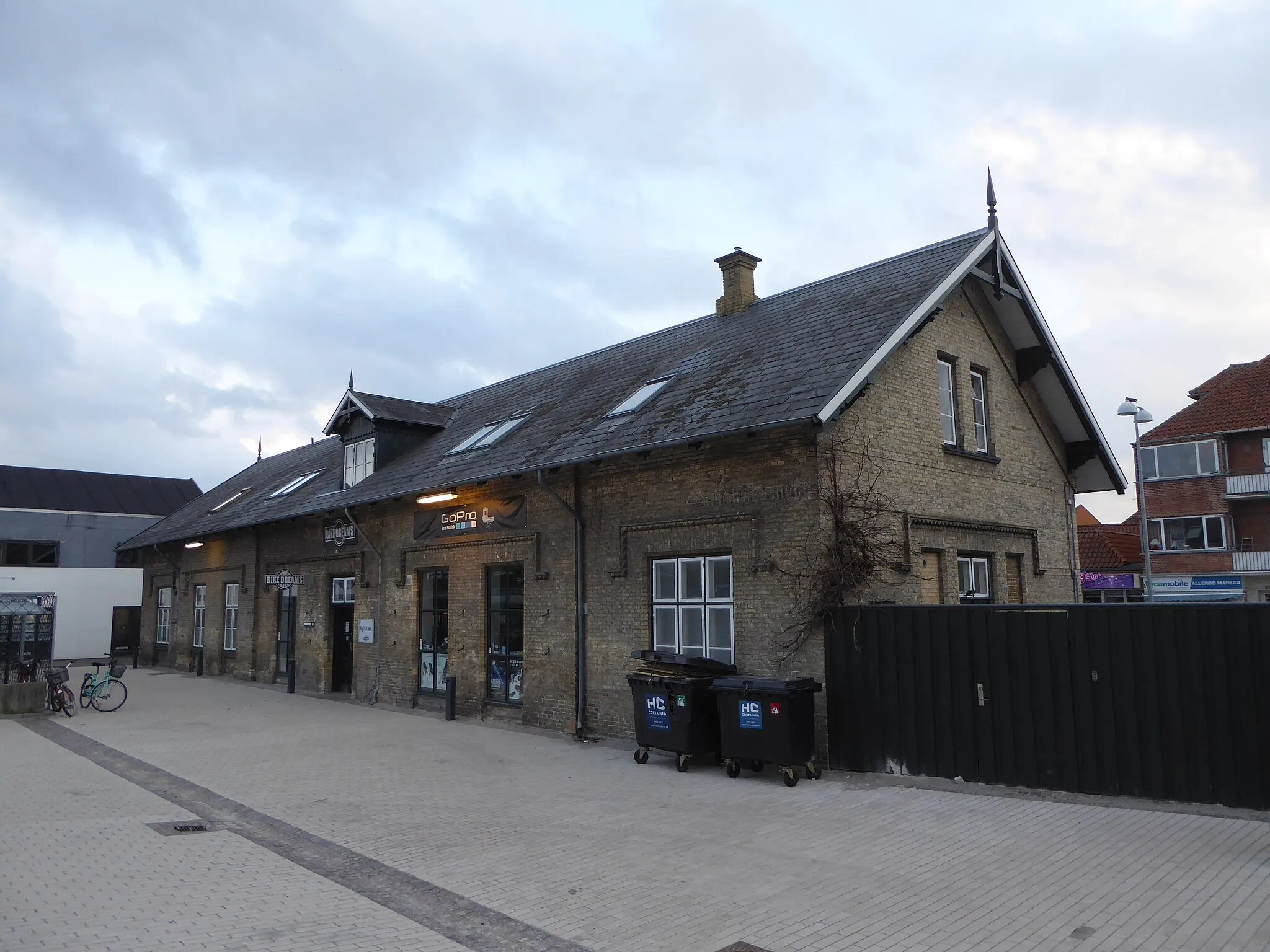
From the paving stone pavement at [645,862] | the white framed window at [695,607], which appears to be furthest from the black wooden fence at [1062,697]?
the white framed window at [695,607]

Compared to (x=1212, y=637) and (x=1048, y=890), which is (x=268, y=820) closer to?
(x=1048, y=890)

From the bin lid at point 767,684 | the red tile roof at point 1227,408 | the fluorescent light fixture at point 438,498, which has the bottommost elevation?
the bin lid at point 767,684

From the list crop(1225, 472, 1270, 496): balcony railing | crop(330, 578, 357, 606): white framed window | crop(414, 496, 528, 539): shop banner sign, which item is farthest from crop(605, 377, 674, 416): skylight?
crop(1225, 472, 1270, 496): balcony railing

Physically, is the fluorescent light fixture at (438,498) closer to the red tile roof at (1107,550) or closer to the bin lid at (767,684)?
the bin lid at (767,684)

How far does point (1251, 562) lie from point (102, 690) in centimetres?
4029

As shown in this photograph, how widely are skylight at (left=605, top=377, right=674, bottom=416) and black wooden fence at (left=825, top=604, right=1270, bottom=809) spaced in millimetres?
5227

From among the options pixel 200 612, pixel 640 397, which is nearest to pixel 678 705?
pixel 640 397

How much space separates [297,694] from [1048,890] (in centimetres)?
1750

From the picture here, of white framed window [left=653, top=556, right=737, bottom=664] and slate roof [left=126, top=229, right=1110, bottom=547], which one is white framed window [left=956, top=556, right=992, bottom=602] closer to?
white framed window [left=653, top=556, right=737, bottom=664]

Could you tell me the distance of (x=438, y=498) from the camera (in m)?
16.9

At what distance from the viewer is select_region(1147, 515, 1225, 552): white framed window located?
38844mm

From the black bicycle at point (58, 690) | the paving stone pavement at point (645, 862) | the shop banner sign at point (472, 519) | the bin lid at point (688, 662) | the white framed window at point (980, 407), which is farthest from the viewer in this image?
the black bicycle at point (58, 690)

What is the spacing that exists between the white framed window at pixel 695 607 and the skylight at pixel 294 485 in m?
14.5

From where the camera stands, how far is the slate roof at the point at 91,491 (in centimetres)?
3691
